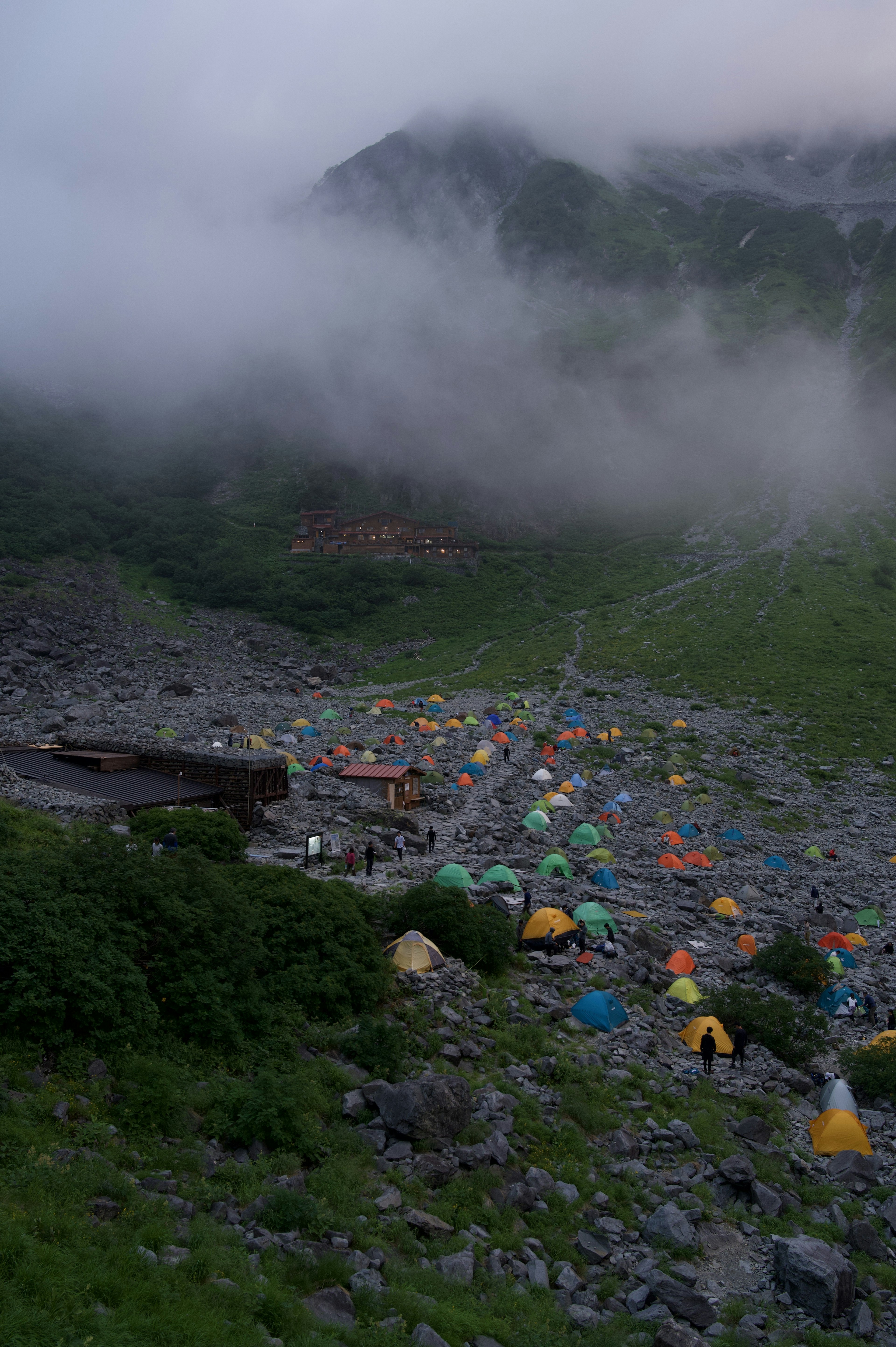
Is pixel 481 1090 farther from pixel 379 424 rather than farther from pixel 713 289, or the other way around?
pixel 713 289

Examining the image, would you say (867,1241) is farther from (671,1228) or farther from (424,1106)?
(424,1106)

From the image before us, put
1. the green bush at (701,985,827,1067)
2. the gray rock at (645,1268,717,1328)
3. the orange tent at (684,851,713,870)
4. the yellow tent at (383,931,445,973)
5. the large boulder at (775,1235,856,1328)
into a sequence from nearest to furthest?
the gray rock at (645,1268,717,1328)
the large boulder at (775,1235,856,1328)
the yellow tent at (383,931,445,973)
the green bush at (701,985,827,1067)
the orange tent at (684,851,713,870)

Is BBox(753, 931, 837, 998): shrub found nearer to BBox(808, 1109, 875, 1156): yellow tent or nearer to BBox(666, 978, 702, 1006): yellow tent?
BBox(666, 978, 702, 1006): yellow tent

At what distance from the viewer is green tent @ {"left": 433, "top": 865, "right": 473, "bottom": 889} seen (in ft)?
72.5

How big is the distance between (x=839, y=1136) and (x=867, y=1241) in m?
2.45

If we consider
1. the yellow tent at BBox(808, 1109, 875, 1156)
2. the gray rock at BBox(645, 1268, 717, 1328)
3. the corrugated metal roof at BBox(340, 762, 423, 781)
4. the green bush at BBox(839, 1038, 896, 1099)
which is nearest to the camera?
the gray rock at BBox(645, 1268, 717, 1328)

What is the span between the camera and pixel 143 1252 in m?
7.47

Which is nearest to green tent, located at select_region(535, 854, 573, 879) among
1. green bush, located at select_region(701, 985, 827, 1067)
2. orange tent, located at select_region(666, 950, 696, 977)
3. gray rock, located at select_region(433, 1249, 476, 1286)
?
orange tent, located at select_region(666, 950, 696, 977)

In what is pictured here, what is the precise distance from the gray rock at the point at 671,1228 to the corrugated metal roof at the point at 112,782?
1851 cm

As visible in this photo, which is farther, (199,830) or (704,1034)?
(199,830)

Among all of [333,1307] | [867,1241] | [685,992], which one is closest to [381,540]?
[685,992]

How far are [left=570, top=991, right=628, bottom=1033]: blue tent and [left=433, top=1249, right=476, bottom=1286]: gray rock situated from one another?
733cm

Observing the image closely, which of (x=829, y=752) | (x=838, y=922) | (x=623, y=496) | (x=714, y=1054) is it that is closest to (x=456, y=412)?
(x=623, y=496)

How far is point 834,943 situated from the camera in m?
23.4
